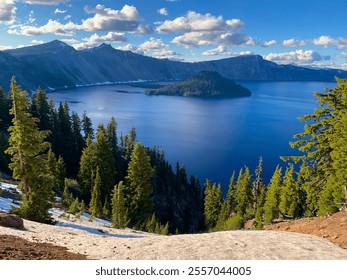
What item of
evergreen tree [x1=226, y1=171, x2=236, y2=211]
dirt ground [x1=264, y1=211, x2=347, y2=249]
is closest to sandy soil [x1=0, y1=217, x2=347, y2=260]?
dirt ground [x1=264, y1=211, x2=347, y2=249]

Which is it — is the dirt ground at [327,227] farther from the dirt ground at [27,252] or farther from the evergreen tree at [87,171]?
the evergreen tree at [87,171]

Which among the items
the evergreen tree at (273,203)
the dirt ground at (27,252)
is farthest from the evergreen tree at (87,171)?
the dirt ground at (27,252)

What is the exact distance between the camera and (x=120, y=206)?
4006cm

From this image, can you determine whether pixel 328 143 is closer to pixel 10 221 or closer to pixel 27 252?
pixel 27 252

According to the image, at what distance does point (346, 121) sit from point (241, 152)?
13992cm

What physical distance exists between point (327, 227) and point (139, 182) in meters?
34.0

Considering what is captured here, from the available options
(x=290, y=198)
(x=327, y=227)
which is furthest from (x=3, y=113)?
(x=327, y=227)

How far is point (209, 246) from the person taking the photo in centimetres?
1648

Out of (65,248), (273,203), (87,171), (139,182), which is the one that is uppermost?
(65,248)

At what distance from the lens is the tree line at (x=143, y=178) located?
2708 cm

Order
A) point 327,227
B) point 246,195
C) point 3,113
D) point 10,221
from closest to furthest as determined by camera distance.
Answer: point 327,227 < point 10,221 < point 246,195 < point 3,113
